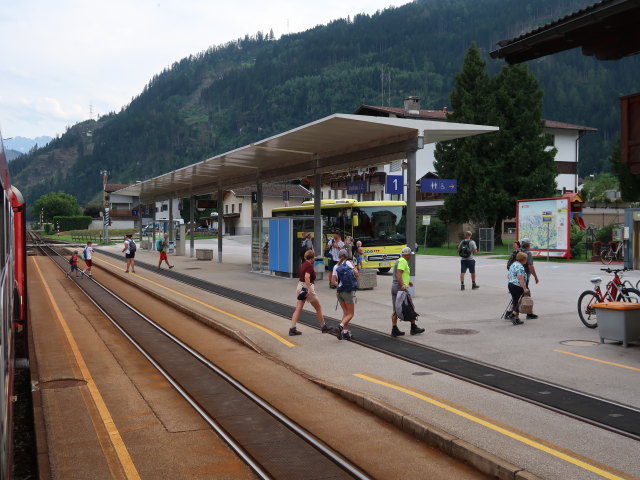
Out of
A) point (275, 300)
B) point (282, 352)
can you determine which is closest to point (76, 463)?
point (282, 352)

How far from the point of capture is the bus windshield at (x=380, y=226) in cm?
2727

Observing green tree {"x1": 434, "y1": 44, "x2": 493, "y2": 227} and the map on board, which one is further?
green tree {"x1": 434, "y1": 44, "x2": 493, "y2": 227}

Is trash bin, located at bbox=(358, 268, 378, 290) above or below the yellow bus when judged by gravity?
below

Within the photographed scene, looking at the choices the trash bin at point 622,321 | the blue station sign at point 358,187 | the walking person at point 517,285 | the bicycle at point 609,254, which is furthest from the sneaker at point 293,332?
the bicycle at point 609,254

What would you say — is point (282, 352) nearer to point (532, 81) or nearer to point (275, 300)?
point (275, 300)

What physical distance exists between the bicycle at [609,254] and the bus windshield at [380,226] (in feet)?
35.4

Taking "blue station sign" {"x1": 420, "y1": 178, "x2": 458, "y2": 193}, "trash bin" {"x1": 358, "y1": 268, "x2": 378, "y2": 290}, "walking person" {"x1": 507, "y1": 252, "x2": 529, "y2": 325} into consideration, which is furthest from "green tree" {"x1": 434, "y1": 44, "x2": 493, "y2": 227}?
"walking person" {"x1": 507, "y1": 252, "x2": 529, "y2": 325}

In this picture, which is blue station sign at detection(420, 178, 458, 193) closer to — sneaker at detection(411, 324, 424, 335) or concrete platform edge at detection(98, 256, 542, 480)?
sneaker at detection(411, 324, 424, 335)

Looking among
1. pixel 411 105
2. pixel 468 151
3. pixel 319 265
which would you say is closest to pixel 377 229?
pixel 319 265

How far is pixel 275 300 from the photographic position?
18.4 meters

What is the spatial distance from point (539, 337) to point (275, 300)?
8385 millimetres

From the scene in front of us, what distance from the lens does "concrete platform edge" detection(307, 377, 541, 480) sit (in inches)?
212

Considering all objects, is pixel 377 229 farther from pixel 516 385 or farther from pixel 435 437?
pixel 435 437

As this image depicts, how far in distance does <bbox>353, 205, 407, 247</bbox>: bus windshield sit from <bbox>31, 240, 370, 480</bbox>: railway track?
51.4ft
